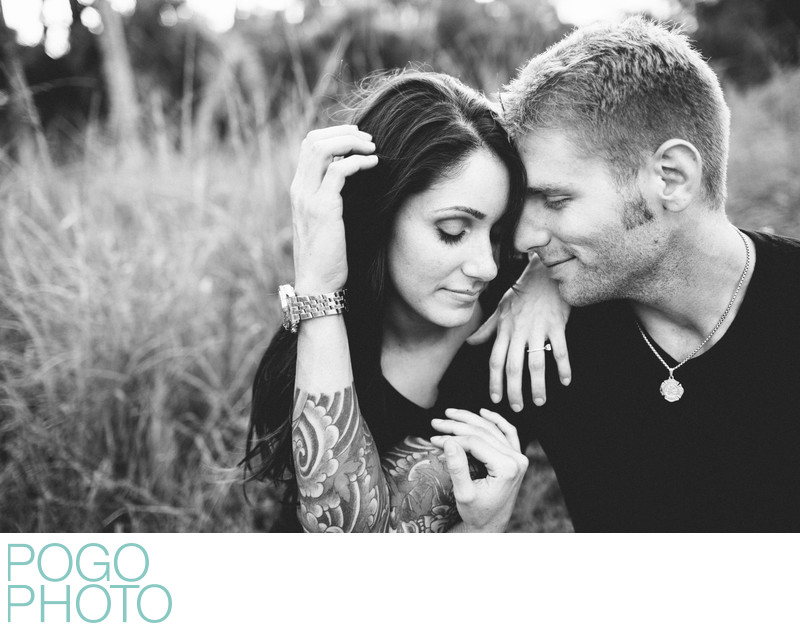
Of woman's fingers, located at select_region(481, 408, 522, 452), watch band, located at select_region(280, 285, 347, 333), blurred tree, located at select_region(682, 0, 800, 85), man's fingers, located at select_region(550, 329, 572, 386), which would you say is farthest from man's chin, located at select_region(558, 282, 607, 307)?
blurred tree, located at select_region(682, 0, 800, 85)

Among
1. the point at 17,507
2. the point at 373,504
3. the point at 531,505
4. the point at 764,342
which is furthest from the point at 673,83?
the point at 17,507

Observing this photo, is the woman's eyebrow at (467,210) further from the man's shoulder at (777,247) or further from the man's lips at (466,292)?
the man's shoulder at (777,247)

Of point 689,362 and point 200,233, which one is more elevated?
point 200,233

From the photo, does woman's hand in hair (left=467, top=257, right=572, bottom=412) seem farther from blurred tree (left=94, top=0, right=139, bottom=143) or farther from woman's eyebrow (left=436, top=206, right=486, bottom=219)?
blurred tree (left=94, top=0, right=139, bottom=143)

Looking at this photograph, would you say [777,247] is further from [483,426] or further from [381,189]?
[381,189]

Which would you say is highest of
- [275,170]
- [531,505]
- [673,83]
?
[275,170]

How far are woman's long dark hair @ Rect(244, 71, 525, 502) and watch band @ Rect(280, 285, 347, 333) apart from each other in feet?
0.60

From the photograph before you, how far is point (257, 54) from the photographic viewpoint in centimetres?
1163

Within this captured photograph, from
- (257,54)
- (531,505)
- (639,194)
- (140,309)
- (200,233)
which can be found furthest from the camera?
(257,54)

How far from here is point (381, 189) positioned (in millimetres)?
2086

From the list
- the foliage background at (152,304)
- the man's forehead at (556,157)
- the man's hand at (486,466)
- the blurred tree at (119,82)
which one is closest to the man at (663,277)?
the man's forehead at (556,157)

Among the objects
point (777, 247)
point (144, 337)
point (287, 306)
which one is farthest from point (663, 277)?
point (144, 337)
